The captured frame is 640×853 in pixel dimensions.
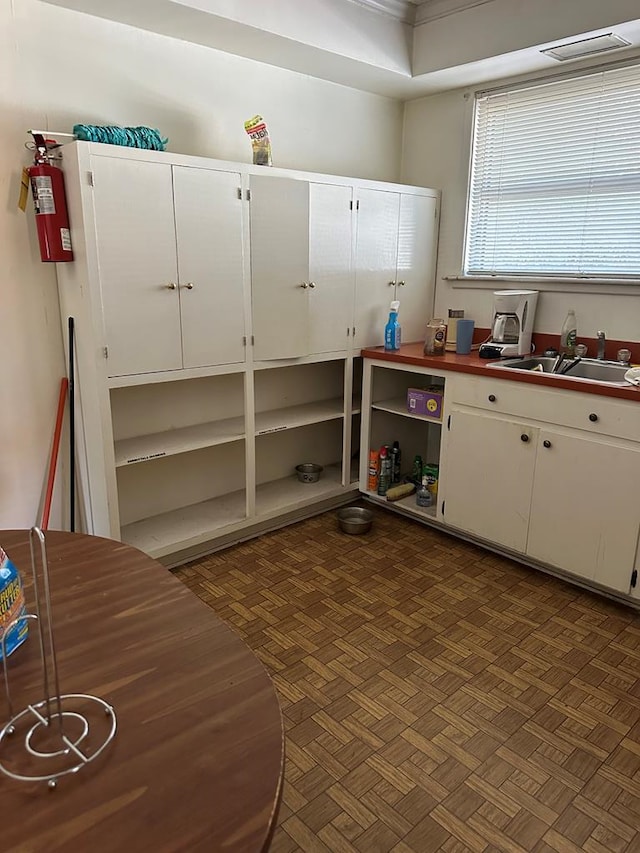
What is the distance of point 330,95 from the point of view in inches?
135

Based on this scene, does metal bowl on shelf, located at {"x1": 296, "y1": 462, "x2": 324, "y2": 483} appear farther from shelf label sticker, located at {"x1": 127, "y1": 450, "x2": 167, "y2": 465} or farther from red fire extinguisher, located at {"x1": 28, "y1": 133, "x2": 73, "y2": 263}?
red fire extinguisher, located at {"x1": 28, "y1": 133, "x2": 73, "y2": 263}

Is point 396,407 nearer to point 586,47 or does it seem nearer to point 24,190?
point 586,47

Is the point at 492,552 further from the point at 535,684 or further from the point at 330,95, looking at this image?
the point at 330,95

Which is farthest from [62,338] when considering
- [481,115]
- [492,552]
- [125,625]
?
[481,115]

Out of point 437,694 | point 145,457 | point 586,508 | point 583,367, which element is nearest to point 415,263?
point 583,367

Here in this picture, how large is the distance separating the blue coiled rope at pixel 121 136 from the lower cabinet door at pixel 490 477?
6.10ft

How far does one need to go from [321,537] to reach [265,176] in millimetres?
1868

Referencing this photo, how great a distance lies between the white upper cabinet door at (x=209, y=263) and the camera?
2.58 metres

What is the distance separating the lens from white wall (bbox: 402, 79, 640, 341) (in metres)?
3.34

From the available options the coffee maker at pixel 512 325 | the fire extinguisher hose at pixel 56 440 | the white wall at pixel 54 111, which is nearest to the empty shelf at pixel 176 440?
the fire extinguisher hose at pixel 56 440

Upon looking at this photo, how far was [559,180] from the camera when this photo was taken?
3205mm

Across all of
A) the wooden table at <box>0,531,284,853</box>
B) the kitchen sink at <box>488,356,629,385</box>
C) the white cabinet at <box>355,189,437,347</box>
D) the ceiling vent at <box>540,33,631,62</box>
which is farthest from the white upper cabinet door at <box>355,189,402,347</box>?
the wooden table at <box>0,531,284,853</box>

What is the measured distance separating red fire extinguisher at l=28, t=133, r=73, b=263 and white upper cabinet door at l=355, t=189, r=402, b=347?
5.14ft

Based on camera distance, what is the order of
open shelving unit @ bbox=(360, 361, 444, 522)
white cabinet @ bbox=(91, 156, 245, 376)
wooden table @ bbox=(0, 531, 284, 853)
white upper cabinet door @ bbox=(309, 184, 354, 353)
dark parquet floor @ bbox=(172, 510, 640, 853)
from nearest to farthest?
wooden table @ bbox=(0, 531, 284, 853) → dark parquet floor @ bbox=(172, 510, 640, 853) → white cabinet @ bbox=(91, 156, 245, 376) → white upper cabinet door @ bbox=(309, 184, 354, 353) → open shelving unit @ bbox=(360, 361, 444, 522)
